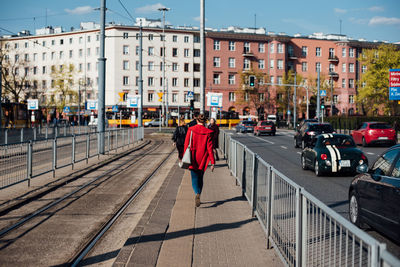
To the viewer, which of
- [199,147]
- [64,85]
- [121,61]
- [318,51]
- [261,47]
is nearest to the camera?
[199,147]

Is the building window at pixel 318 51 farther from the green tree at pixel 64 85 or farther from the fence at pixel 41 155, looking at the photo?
the fence at pixel 41 155

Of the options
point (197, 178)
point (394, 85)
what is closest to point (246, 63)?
point (394, 85)

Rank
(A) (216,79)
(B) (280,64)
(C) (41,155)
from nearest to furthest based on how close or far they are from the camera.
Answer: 1. (C) (41,155)
2. (A) (216,79)
3. (B) (280,64)

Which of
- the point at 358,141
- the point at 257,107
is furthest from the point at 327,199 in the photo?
the point at 257,107

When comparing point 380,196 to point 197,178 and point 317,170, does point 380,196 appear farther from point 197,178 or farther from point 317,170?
point 317,170

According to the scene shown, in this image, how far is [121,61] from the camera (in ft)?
276

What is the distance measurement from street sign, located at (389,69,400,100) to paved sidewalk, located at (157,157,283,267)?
20.1m

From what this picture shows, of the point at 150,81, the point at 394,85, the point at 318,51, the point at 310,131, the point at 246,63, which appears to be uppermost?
the point at 318,51

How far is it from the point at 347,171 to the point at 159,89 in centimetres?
7295

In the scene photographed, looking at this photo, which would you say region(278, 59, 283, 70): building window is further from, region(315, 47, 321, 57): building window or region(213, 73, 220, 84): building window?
region(213, 73, 220, 84): building window

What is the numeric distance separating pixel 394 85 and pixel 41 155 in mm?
21766

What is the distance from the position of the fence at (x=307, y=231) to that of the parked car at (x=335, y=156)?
7959 millimetres

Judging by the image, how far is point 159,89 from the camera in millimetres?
86312

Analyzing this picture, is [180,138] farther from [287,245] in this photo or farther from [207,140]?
[287,245]
